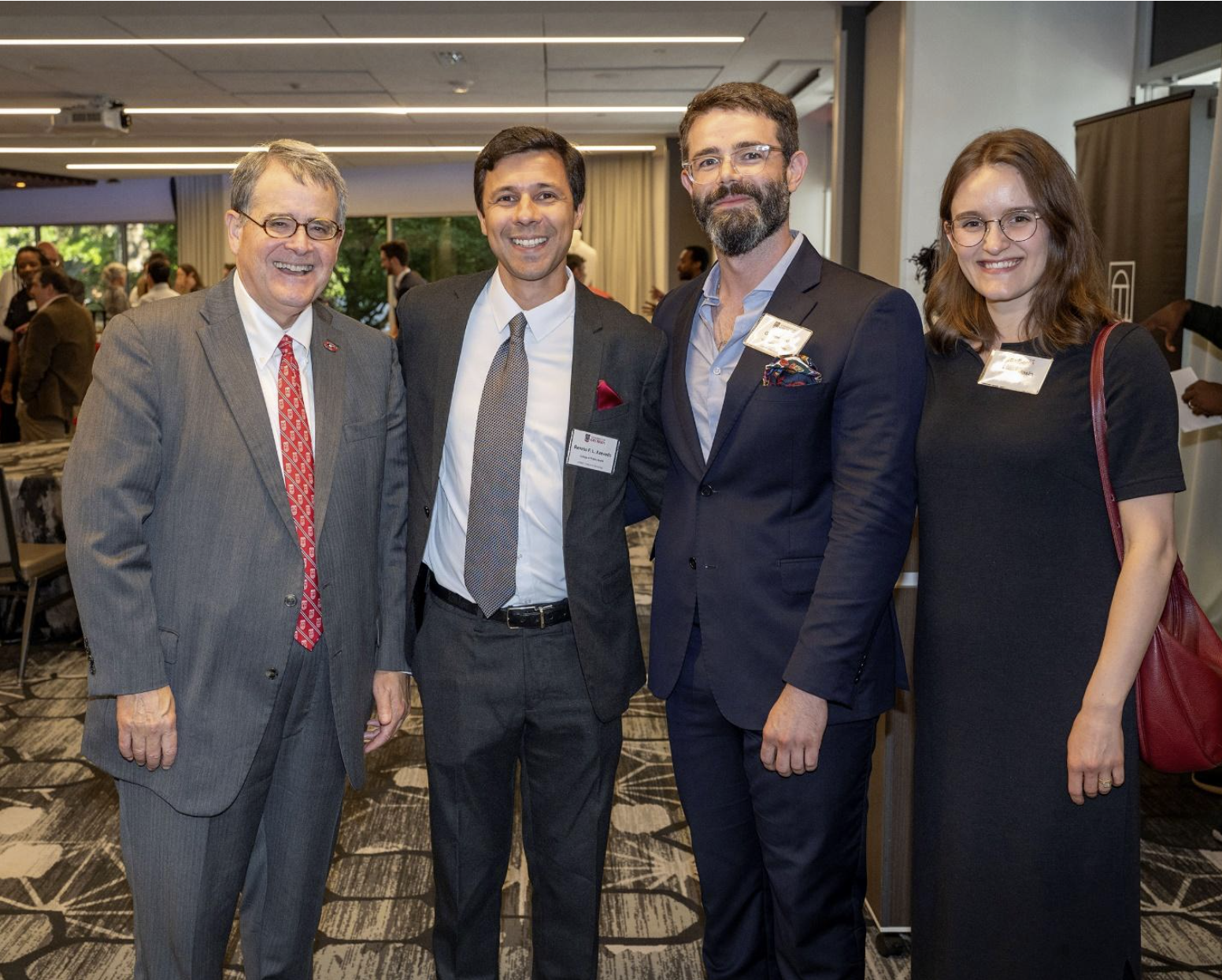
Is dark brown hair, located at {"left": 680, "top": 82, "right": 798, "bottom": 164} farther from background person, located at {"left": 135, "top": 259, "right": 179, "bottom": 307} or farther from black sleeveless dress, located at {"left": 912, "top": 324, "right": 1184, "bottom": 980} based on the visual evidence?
background person, located at {"left": 135, "top": 259, "right": 179, "bottom": 307}

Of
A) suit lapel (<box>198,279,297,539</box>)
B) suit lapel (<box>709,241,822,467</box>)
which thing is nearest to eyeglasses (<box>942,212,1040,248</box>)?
suit lapel (<box>709,241,822,467</box>)

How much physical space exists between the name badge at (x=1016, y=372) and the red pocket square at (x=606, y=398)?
2.09 ft

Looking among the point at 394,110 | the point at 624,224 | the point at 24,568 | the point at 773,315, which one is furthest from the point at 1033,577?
the point at 624,224

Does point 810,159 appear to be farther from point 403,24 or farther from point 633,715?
point 633,715

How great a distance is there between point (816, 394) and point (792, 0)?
17.2 ft

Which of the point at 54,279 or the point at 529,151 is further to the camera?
the point at 54,279

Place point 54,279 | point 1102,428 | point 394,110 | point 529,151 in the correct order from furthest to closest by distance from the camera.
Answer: point 394,110 → point 54,279 → point 529,151 → point 1102,428

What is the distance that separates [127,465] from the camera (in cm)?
166

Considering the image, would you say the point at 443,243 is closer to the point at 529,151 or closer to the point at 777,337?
the point at 529,151

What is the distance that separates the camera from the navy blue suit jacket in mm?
1778

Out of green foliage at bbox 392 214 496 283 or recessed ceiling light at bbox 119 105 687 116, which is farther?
green foliage at bbox 392 214 496 283

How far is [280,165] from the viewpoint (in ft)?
5.90

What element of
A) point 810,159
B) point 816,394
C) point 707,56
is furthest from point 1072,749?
point 810,159

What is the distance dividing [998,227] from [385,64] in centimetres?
731
